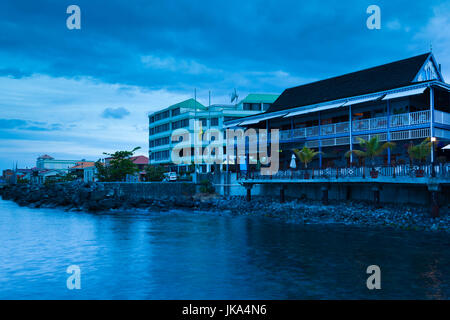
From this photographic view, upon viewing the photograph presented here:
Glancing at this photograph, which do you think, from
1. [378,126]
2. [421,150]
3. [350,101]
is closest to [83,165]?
[350,101]

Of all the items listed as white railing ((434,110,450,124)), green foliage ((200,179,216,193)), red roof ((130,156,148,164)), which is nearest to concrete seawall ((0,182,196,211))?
green foliage ((200,179,216,193))

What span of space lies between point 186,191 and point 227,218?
17.7m

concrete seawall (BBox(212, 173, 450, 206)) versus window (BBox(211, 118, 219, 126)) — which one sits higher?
window (BBox(211, 118, 219, 126))

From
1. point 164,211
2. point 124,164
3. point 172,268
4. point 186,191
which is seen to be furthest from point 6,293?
point 124,164

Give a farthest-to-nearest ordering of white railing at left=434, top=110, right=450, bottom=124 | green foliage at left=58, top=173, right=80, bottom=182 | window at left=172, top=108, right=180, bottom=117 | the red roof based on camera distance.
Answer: the red roof, green foliage at left=58, top=173, right=80, bottom=182, window at left=172, top=108, right=180, bottom=117, white railing at left=434, top=110, right=450, bottom=124

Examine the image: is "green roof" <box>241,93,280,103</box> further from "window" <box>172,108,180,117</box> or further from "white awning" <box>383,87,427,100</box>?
"white awning" <box>383,87,427,100</box>

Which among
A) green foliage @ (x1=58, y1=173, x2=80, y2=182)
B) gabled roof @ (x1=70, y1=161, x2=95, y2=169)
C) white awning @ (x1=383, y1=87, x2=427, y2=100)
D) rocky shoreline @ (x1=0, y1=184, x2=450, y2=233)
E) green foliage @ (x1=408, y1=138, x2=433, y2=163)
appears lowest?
rocky shoreline @ (x1=0, y1=184, x2=450, y2=233)

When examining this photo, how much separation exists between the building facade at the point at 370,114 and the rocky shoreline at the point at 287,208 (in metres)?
3.76

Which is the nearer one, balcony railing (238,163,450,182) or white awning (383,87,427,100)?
balcony railing (238,163,450,182)

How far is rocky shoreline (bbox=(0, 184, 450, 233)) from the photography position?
24766mm

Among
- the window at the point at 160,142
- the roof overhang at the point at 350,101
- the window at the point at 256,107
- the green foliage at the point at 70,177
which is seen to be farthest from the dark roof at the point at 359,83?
the green foliage at the point at 70,177

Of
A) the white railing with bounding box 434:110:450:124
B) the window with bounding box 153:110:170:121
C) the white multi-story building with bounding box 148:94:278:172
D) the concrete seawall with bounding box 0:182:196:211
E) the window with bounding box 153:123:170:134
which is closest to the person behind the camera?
the white railing with bounding box 434:110:450:124

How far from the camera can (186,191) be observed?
49.5 m
